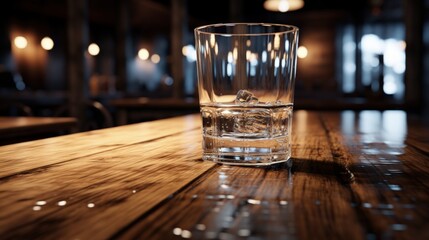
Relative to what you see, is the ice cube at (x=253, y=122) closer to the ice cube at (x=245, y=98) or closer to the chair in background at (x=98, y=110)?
the ice cube at (x=245, y=98)

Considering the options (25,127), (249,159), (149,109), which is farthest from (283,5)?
(249,159)

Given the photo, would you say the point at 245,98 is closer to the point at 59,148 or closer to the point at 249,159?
the point at 249,159

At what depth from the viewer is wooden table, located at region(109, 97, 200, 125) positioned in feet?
16.4

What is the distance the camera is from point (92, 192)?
481 millimetres

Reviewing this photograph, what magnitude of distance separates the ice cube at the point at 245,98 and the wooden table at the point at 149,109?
419 centimetres

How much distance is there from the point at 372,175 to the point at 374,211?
197 mm

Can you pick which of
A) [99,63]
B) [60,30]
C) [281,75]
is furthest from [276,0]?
[99,63]

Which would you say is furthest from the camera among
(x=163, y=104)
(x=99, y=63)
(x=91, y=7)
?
(x=99, y=63)

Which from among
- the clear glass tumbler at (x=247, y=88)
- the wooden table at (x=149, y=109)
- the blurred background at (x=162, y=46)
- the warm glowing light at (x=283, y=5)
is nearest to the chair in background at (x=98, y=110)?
the wooden table at (x=149, y=109)

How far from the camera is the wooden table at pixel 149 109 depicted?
197 inches

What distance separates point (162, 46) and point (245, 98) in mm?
16163

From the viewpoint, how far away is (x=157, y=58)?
15.9 meters

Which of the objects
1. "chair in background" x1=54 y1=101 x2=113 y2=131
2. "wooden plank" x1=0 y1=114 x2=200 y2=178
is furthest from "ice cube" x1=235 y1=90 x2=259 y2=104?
"chair in background" x1=54 y1=101 x2=113 y2=131

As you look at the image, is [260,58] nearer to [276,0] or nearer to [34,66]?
[276,0]
